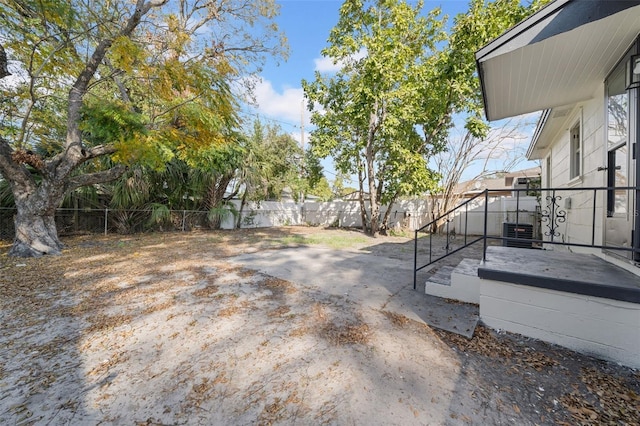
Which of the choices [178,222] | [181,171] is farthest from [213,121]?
[178,222]

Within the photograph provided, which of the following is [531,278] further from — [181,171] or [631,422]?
[181,171]

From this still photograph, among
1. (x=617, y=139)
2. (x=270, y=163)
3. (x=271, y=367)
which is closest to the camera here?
(x=271, y=367)

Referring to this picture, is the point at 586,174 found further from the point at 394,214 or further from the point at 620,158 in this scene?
the point at 394,214

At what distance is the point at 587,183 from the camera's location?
150 inches

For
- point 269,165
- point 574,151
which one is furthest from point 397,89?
point 269,165

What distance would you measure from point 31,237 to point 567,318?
914 centimetres

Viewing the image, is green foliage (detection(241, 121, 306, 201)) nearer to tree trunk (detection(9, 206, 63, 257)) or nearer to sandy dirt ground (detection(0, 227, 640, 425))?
tree trunk (detection(9, 206, 63, 257))

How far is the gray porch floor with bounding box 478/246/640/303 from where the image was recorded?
6.70 ft

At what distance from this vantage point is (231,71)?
7.50 meters

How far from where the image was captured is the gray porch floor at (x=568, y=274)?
2.04 metres

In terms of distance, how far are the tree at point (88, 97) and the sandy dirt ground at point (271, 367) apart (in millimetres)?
3329

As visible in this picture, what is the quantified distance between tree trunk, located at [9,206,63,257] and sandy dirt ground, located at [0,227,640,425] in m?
2.71

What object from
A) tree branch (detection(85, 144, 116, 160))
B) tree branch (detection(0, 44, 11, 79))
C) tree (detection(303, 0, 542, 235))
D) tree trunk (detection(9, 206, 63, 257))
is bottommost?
tree trunk (detection(9, 206, 63, 257))

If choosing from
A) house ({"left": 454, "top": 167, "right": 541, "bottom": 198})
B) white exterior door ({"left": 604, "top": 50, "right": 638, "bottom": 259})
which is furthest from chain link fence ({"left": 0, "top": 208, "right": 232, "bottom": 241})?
white exterior door ({"left": 604, "top": 50, "right": 638, "bottom": 259})
